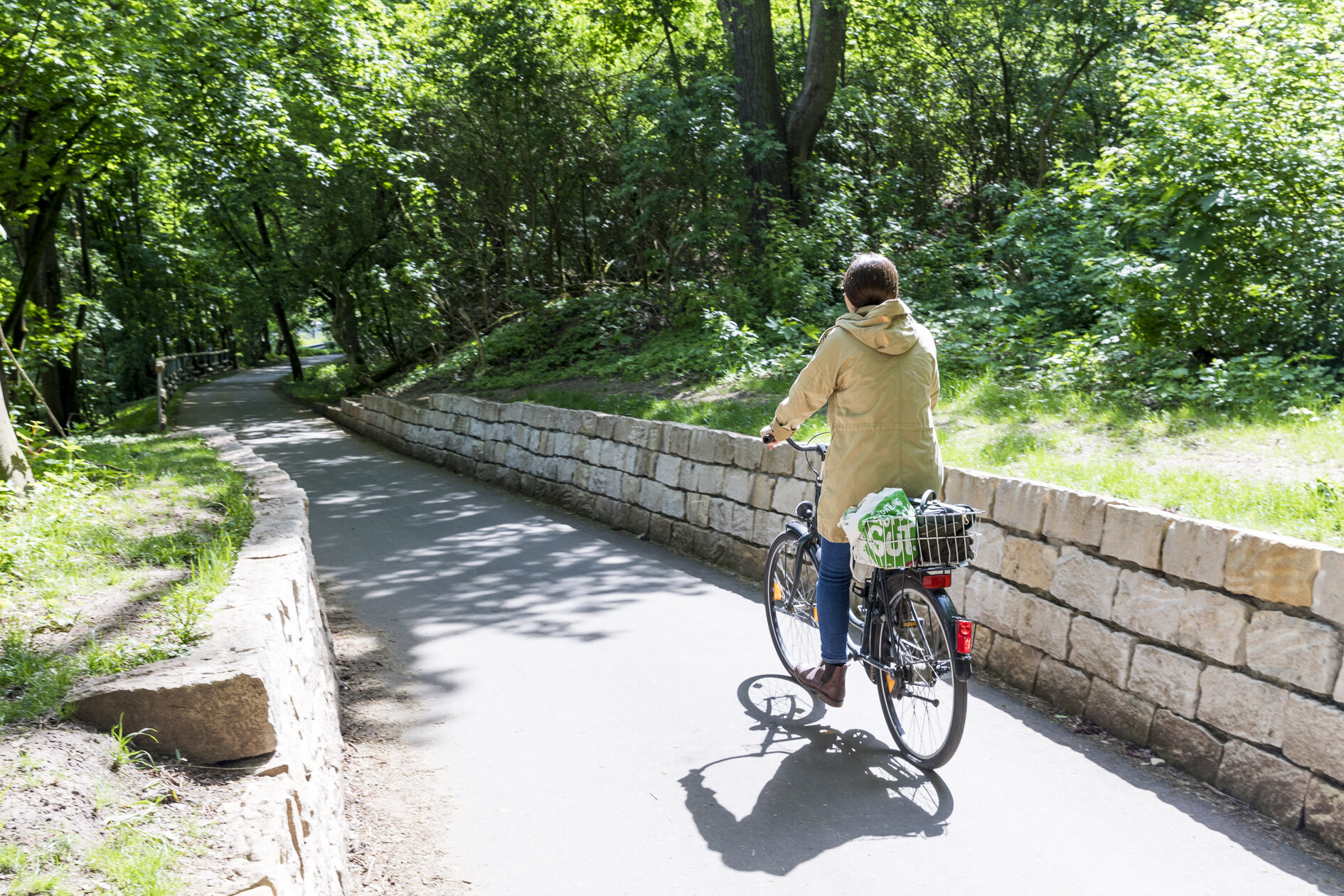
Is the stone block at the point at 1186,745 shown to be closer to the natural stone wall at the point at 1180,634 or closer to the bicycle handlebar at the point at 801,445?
the natural stone wall at the point at 1180,634

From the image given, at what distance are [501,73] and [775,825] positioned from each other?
16182 millimetres

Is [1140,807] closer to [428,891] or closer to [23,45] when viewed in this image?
[428,891]

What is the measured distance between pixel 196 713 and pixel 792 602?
3168 mm

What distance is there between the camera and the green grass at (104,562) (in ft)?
10.7

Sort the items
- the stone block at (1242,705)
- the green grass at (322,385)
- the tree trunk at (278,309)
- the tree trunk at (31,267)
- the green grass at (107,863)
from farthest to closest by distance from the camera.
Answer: the tree trunk at (278,309) < the green grass at (322,385) < the tree trunk at (31,267) < the stone block at (1242,705) < the green grass at (107,863)

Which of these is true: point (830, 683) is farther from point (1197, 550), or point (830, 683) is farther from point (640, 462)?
point (640, 462)

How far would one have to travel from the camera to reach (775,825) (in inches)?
147

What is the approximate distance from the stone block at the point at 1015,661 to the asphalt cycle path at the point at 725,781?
0.16m

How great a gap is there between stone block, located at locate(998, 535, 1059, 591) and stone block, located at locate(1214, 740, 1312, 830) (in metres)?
1.22

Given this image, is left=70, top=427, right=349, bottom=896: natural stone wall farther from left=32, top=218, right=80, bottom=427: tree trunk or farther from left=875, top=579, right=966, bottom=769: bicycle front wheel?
left=32, top=218, right=80, bottom=427: tree trunk

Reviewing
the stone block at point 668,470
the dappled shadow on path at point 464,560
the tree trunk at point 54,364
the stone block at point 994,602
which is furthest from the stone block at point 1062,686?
the tree trunk at point 54,364

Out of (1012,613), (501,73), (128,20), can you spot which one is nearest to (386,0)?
(501,73)

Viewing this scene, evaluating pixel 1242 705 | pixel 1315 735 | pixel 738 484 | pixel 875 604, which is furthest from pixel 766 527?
pixel 1315 735

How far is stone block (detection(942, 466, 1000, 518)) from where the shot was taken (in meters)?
5.37
